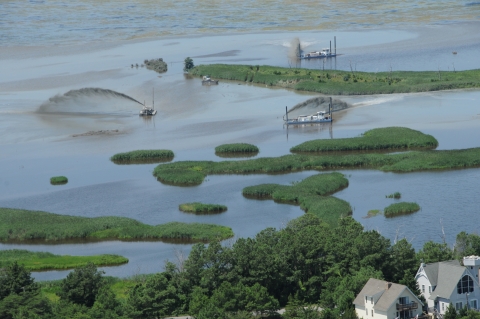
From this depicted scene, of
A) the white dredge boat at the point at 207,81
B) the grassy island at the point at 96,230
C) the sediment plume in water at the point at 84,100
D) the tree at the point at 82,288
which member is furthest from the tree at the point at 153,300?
the white dredge boat at the point at 207,81

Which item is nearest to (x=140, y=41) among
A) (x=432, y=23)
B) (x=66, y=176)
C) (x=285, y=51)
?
Answer: (x=285, y=51)

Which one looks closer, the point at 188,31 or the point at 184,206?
the point at 184,206

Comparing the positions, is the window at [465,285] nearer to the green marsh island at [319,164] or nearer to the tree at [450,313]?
the tree at [450,313]

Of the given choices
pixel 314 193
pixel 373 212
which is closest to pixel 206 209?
pixel 314 193

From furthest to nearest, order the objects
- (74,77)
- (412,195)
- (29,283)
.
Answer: (74,77), (412,195), (29,283)

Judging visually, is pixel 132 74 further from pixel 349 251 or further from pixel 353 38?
pixel 349 251
